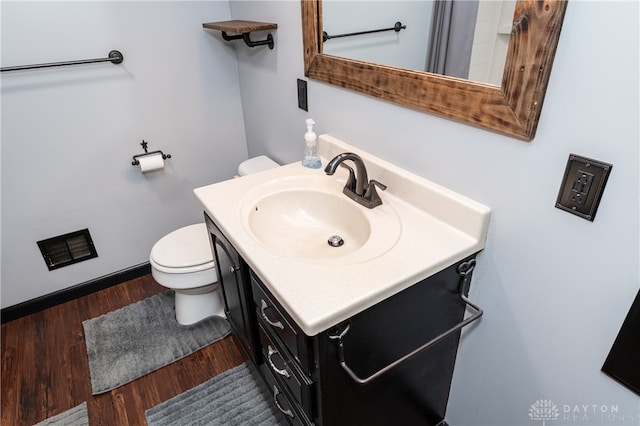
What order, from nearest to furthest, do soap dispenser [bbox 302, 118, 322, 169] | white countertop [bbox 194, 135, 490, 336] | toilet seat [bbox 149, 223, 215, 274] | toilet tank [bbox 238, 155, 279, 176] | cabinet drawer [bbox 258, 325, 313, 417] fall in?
white countertop [bbox 194, 135, 490, 336] < cabinet drawer [bbox 258, 325, 313, 417] < soap dispenser [bbox 302, 118, 322, 169] < toilet seat [bbox 149, 223, 215, 274] < toilet tank [bbox 238, 155, 279, 176]

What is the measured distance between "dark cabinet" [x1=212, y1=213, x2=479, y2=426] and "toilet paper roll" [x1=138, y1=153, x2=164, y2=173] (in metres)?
0.91

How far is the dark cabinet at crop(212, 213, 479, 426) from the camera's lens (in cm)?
91

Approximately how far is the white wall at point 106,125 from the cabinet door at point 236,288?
85 centimetres

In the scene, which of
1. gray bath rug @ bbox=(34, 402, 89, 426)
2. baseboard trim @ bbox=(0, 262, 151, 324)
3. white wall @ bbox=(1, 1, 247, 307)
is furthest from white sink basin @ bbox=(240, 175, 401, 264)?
baseboard trim @ bbox=(0, 262, 151, 324)

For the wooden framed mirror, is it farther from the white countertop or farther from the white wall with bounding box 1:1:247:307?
the white wall with bounding box 1:1:247:307

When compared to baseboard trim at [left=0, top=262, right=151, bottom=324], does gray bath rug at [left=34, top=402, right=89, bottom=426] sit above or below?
below

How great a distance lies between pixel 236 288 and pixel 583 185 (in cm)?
104

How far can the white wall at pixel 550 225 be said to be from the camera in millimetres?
702

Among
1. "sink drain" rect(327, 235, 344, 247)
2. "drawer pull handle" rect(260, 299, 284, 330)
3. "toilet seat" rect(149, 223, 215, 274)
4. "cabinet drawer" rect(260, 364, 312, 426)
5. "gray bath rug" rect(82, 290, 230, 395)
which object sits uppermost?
"sink drain" rect(327, 235, 344, 247)

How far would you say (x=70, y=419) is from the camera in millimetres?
1530

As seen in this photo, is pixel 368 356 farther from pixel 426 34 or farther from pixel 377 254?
pixel 426 34

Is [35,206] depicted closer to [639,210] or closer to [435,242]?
[435,242]

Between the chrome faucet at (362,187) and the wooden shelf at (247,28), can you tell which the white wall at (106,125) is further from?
the chrome faucet at (362,187)

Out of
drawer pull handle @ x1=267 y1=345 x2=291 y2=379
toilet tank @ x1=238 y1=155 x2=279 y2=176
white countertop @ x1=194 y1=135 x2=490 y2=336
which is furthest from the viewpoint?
toilet tank @ x1=238 y1=155 x2=279 y2=176
